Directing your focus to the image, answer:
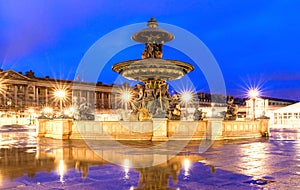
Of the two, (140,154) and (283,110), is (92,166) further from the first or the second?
(283,110)

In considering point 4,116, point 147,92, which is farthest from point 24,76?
point 147,92

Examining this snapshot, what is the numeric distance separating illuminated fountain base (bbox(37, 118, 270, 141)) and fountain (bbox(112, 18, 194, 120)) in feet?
7.49

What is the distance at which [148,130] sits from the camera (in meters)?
16.4

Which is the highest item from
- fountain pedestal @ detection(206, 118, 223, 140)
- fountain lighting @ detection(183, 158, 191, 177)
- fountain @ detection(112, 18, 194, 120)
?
fountain @ detection(112, 18, 194, 120)

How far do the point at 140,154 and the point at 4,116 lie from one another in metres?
82.6

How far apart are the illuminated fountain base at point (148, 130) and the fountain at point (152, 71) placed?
7.49ft

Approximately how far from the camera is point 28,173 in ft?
24.5

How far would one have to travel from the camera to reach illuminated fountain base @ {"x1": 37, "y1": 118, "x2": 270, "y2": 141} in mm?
16094

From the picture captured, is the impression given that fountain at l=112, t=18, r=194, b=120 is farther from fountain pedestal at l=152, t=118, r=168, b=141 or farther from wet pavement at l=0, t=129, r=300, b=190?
wet pavement at l=0, t=129, r=300, b=190

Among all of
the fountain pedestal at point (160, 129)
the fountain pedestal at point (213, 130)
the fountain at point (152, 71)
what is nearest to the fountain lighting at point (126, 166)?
the fountain pedestal at point (160, 129)

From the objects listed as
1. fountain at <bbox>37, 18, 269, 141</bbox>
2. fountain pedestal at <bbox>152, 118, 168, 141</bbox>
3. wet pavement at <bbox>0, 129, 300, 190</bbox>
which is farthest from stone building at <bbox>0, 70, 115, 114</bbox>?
wet pavement at <bbox>0, 129, 300, 190</bbox>

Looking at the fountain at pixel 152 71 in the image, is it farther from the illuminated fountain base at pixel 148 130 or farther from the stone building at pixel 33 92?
the stone building at pixel 33 92

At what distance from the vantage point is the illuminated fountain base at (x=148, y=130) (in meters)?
16.1

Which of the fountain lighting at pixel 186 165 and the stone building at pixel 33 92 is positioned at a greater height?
the stone building at pixel 33 92
